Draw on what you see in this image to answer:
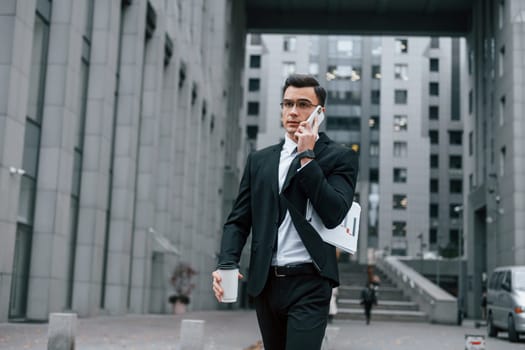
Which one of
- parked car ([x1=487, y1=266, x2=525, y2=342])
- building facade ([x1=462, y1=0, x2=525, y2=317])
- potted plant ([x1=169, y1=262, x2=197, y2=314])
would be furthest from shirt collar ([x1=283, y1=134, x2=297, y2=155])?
building facade ([x1=462, y1=0, x2=525, y2=317])

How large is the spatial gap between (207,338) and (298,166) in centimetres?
1350

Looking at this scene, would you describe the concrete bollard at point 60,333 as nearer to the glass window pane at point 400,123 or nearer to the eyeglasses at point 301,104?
the eyeglasses at point 301,104

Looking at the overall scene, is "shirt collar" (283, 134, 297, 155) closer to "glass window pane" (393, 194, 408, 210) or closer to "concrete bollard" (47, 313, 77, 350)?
"concrete bollard" (47, 313, 77, 350)

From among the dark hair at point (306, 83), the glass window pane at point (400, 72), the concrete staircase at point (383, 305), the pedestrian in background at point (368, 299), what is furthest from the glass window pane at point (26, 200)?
the glass window pane at point (400, 72)

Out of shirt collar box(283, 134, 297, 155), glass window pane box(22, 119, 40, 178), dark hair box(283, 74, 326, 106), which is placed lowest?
shirt collar box(283, 134, 297, 155)

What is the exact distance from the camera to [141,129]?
29328 millimetres

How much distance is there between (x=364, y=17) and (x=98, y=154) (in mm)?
35229

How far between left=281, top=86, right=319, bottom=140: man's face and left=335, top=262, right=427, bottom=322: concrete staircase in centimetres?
3085

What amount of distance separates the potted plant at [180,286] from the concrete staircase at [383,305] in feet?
21.3

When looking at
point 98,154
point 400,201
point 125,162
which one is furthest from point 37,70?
point 400,201

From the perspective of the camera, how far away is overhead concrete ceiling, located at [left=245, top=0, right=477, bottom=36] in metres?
53.9

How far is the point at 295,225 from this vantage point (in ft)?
12.6

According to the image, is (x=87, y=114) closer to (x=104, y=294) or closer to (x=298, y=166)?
(x=104, y=294)

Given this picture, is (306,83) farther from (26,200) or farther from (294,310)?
(26,200)
